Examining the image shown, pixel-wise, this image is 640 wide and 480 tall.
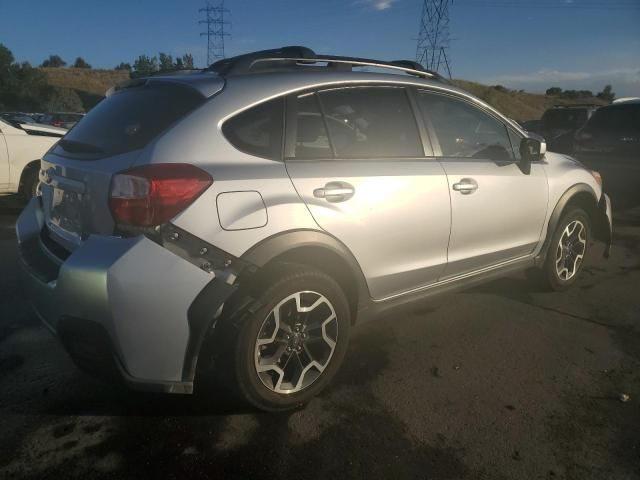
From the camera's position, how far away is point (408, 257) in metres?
3.16

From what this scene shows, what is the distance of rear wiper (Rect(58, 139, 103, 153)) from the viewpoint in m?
2.58

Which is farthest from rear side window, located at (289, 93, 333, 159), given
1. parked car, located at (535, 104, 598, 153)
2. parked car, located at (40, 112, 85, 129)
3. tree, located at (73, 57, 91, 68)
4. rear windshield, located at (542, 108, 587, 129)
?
tree, located at (73, 57, 91, 68)

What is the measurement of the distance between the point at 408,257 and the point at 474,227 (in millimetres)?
677

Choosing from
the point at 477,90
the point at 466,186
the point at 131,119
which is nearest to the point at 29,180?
the point at 131,119

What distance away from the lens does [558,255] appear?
4.47 metres

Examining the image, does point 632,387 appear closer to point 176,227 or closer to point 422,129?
point 422,129

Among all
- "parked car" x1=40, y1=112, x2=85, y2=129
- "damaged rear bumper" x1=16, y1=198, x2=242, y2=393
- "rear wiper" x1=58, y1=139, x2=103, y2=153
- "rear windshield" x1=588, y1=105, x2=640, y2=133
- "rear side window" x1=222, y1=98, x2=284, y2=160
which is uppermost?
"rear windshield" x1=588, y1=105, x2=640, y2=133

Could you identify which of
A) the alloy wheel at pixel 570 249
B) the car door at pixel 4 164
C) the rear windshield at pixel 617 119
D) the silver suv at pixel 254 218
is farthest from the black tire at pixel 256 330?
the rear windshield at pixel 617 119

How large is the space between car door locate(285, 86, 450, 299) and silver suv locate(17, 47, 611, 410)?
0.01 m

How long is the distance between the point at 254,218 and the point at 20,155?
6438 millimetres

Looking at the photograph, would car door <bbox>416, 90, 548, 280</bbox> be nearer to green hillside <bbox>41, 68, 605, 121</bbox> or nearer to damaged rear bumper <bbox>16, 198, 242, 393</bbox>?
damaged rear bumper <bbox>16, 198, 242, 393</bbox>

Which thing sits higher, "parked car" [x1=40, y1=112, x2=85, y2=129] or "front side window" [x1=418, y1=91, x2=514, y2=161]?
"front side window" [x1=418, y1=91, x2=514, y2=161]

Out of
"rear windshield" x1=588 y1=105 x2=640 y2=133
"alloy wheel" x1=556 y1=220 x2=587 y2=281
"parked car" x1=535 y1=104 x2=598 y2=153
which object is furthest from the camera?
"parked car" x1=535 y1=104 x2=598 y2=153

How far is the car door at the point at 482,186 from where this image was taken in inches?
134
